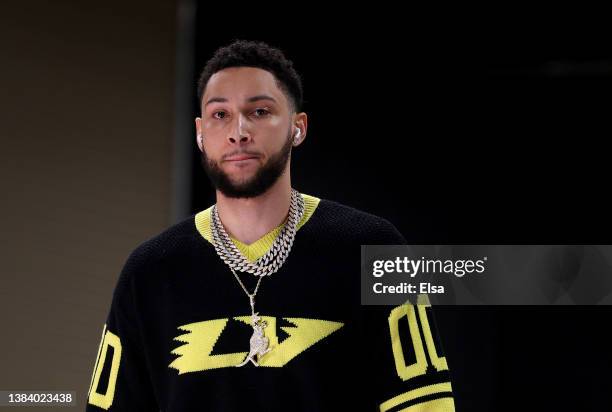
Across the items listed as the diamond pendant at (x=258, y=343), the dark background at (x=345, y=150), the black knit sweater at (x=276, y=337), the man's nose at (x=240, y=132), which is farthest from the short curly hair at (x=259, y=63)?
the dark background at (x=345, y=150)

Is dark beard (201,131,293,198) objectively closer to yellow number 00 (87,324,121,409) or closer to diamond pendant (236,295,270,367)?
diamond pendant (236,295,270,367)

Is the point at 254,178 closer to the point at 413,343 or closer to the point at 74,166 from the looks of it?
the point at 413,343

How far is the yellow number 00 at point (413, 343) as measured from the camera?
4.82 ft

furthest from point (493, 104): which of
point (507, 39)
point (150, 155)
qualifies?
point (150, 155)

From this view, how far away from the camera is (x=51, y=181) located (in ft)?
7.12

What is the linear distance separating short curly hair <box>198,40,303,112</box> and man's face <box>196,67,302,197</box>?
0.04ft

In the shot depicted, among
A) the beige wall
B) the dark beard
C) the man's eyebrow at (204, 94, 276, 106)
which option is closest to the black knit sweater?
the dark beard

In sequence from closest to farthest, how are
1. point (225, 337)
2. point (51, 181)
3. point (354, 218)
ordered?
point (225, 337)
point (354, 218)
point (51, 181)

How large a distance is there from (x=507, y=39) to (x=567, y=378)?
940 millimetres

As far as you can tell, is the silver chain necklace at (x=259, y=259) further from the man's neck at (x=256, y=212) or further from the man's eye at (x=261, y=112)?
the man's eye at (x=261, y=112)

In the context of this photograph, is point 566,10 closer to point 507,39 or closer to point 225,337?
point 507,39

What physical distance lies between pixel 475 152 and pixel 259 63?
3.03ft

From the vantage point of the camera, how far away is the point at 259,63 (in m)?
1.53

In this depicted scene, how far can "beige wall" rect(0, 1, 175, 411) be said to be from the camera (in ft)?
7.04
